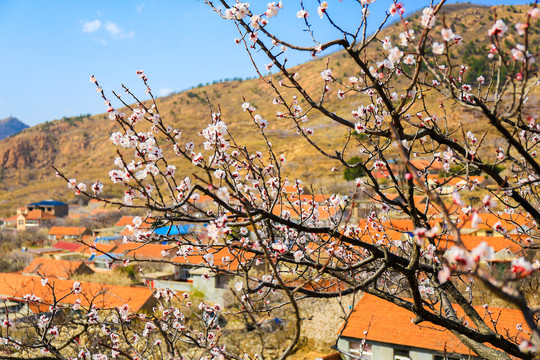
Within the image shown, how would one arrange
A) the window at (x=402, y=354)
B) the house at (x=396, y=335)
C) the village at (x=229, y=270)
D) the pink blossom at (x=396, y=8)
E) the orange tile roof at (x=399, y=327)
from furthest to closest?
the window at (x=402, y=354)
the house at (x=396, y=335)
the orange tile roof at (x=399, y=327)
the village at (x=229, y=270)
the pink blossom at (x=396, y=8)

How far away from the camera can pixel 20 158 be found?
127 metres

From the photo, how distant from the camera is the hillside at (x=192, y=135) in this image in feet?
272

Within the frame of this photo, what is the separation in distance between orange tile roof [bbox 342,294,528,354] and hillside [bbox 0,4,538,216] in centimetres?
4141

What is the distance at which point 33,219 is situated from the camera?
200 feet

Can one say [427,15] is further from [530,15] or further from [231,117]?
[231,117]

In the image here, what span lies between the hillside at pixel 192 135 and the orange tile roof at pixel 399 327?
41.4 metres

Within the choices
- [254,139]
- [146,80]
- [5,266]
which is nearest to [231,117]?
[254,139]

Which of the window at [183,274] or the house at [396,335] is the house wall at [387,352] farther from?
the window at [183,274]

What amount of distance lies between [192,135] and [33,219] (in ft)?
116

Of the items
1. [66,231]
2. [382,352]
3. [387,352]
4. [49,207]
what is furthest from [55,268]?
[49,207]

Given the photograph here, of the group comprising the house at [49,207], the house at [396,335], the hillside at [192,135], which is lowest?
the house at [396,335]

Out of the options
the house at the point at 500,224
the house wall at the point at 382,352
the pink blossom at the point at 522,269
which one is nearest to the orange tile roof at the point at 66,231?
the house at the point at 500,224

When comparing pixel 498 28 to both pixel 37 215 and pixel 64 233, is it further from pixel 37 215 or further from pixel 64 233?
pixel 37 215

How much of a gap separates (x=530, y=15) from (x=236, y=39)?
2489 millimetres
